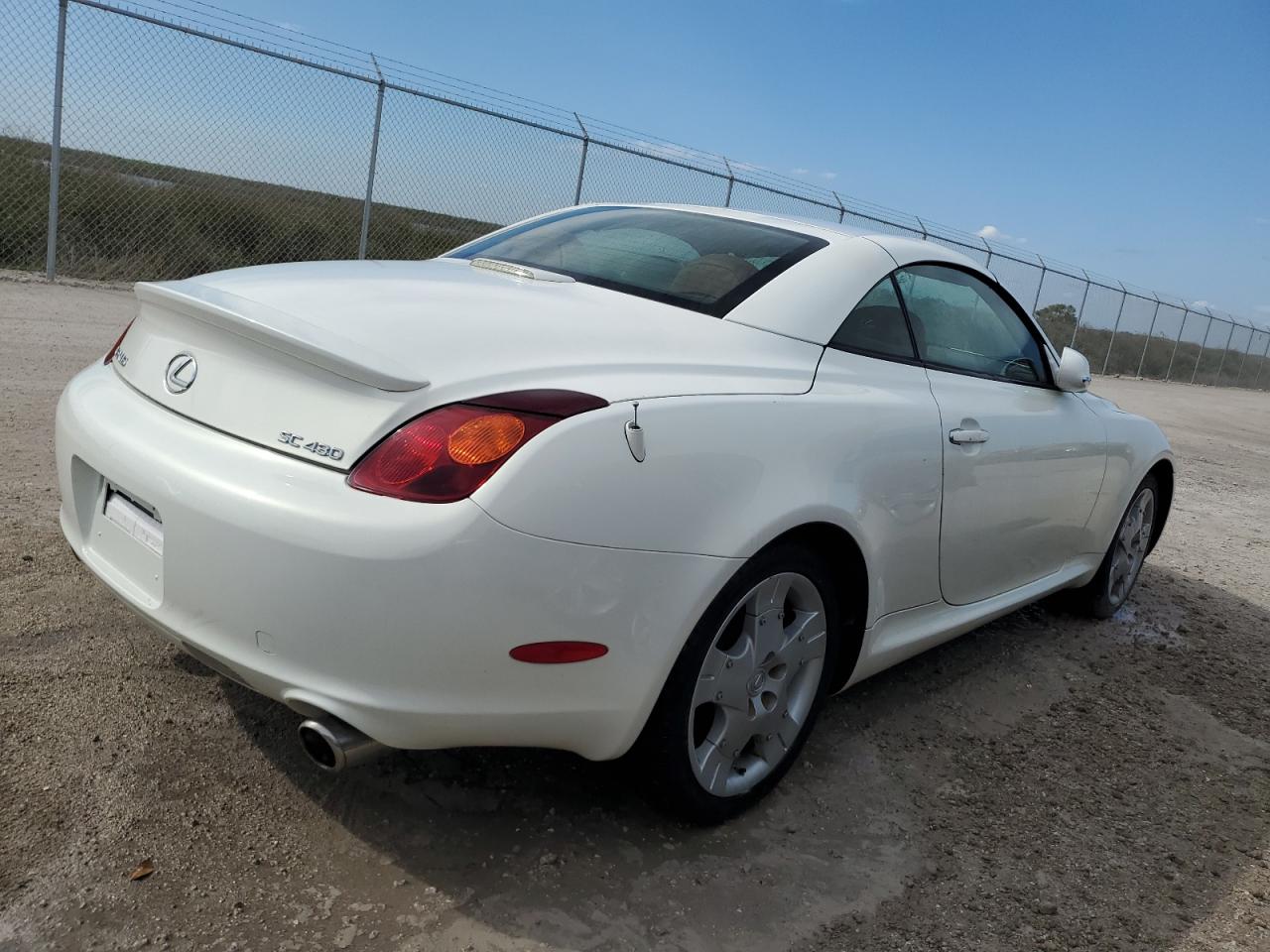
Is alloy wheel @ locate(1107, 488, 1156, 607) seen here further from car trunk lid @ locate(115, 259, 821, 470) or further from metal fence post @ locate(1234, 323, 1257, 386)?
metal fence post @ locate(1234, 323, 1257, 386)

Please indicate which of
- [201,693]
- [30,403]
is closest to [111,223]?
[30,403]

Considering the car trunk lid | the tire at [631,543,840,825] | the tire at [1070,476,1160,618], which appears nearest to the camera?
the car trunk lid

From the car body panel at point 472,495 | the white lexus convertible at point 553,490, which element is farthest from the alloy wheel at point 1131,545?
the car body panel at point 472,495

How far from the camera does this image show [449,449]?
1.90 meters

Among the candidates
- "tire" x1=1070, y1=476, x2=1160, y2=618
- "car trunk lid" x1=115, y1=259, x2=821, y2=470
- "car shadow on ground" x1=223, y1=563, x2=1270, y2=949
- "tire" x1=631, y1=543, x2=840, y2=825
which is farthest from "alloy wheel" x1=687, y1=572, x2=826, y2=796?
"tire" x1=1070, y1=476, x2=1160, y2=618

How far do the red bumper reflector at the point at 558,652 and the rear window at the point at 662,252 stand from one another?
101cm

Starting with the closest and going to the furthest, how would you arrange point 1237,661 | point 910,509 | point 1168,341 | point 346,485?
point 346,485 < point 910,509 < point 1237,661 < point 1168,341

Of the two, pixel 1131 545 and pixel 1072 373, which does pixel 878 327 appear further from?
pixel 1131 545

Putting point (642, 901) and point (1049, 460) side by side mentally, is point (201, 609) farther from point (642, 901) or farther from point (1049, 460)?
point (1049, 460)

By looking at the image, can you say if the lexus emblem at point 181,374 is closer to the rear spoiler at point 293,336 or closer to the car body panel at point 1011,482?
the rear spoiler at point 293,336

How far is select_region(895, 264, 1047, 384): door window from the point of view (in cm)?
317

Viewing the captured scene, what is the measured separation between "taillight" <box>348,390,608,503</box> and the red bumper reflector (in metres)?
0.32

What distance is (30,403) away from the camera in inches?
205

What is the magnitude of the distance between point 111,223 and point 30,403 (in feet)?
18.3
